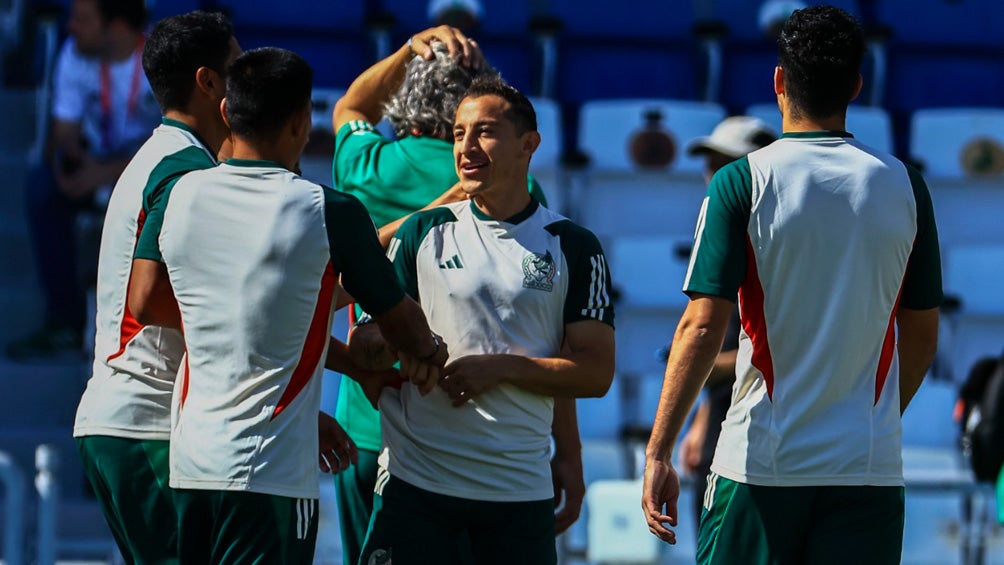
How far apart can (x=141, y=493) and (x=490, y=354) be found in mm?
813

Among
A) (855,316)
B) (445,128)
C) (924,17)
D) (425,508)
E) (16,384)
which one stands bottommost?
(16,384)

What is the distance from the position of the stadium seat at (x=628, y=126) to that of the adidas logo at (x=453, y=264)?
4.97 meters

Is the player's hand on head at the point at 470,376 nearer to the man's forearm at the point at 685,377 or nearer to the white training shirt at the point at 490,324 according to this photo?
the white training shirt at the point at 490,324

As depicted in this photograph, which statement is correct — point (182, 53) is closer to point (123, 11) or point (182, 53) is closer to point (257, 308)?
point (257, 308)

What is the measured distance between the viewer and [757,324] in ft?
10.3

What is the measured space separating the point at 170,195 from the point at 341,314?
13.2ft

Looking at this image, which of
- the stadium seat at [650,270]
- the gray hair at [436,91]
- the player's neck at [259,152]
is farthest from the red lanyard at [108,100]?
the player's neck at [259,152]

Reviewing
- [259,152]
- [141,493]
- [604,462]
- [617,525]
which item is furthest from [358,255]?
[604,462]

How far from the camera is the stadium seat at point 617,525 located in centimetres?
→ 639

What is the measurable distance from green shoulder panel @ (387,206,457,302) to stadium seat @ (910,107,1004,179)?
18.6ft

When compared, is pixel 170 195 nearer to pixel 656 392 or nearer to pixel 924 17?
pixel 656 392

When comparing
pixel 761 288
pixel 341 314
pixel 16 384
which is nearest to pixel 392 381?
pixel 761 288

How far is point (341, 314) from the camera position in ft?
23.6

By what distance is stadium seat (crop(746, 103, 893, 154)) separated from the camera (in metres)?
8.26
